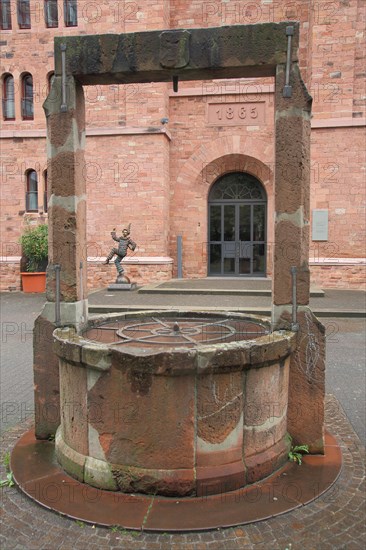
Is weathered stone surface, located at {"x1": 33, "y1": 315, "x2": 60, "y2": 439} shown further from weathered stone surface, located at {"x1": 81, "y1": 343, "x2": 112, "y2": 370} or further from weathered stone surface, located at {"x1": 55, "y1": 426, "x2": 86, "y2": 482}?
weathered stone surface, located at {"x1": 81, "y1": 343, "x2": 112, "y2": 370}

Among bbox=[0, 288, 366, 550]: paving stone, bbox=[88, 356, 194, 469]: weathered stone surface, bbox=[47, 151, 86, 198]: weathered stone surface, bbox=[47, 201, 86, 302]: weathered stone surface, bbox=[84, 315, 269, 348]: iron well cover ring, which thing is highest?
bbox=[47, 151, 86, 198]: weathered stone surface

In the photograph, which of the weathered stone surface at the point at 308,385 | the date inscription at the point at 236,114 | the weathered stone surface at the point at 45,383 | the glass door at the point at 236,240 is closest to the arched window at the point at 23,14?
the date inscription at the point at 236,114

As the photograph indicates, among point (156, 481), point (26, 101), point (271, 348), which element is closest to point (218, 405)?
point (271, 348)

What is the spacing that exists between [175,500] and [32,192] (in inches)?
620

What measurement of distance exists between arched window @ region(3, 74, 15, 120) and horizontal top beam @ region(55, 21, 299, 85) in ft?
49.3

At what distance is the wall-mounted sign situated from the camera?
50.9ft

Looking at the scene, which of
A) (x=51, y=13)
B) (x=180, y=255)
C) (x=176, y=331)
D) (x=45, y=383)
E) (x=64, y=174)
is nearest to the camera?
(x=64, y=174)

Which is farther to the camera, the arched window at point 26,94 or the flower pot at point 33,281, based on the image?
the arched window at point 26,94

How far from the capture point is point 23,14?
16750 millimetres

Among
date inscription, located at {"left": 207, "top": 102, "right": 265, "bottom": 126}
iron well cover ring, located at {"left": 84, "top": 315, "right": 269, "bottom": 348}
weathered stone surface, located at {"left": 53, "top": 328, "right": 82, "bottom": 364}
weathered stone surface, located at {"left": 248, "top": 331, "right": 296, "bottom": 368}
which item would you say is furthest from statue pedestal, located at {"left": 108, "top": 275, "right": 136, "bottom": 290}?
weathered stone surface, located at {"left": 248, "top": 331, "right": 296, "bottom": 368}

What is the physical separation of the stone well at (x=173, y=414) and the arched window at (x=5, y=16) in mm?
17052

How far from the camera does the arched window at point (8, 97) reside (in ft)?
56.3

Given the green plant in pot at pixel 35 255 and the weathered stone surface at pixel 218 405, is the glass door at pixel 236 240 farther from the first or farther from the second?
the weathered stone surface at pixel 218 405

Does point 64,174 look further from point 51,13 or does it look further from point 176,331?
point 51,13
